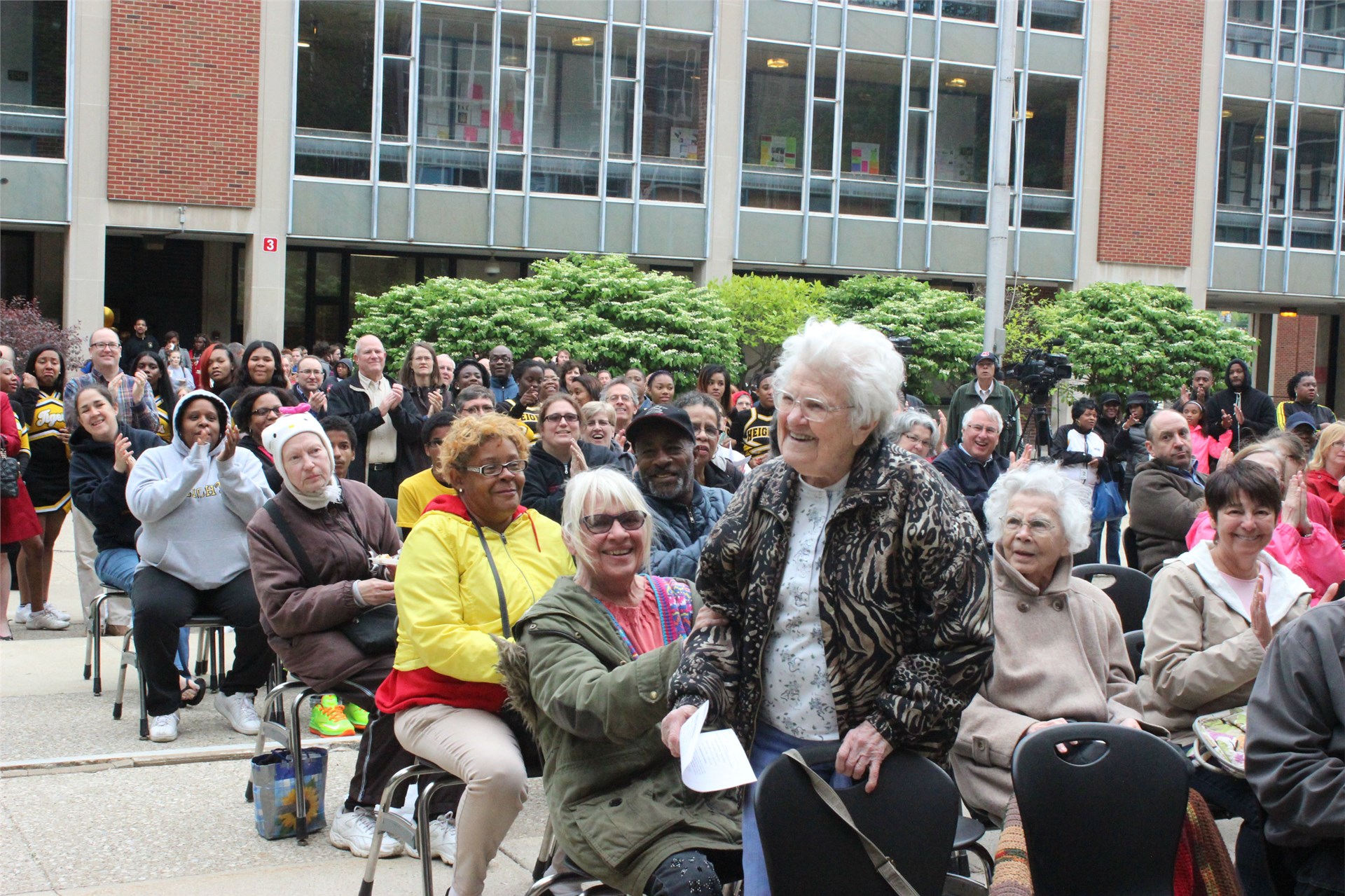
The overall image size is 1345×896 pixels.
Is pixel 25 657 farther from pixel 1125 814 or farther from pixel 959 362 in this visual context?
pixel 959 362

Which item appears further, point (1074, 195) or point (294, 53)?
point (1074, 195)

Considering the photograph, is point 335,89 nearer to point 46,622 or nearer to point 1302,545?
point 46,622

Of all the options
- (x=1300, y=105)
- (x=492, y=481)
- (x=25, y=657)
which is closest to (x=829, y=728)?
(x=492, y=481)

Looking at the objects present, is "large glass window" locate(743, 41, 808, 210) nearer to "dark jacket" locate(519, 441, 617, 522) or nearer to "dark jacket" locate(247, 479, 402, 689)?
"dark jacket" locate(519, 441, 617, 522)

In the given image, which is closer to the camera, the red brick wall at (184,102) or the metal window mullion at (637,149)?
the red brick wall at (184,102)

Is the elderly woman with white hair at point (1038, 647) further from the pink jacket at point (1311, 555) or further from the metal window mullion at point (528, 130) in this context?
the metal window mullion at point (528, 130)

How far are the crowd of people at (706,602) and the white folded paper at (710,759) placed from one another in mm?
63

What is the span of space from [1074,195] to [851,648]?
25458 mm

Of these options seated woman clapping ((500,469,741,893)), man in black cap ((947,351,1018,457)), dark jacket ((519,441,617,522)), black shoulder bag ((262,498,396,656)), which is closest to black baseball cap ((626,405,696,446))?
dark jacket ((519,441,617,522))

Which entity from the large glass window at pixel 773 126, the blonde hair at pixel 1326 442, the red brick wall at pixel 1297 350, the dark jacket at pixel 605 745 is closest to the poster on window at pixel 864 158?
the large glass window at pixel 773 126

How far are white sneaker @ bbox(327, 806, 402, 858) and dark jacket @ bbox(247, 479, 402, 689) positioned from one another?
21.3 inches

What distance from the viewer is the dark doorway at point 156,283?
23.4m

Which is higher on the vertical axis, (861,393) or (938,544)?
(861,393)

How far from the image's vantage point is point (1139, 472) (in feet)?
24.4
